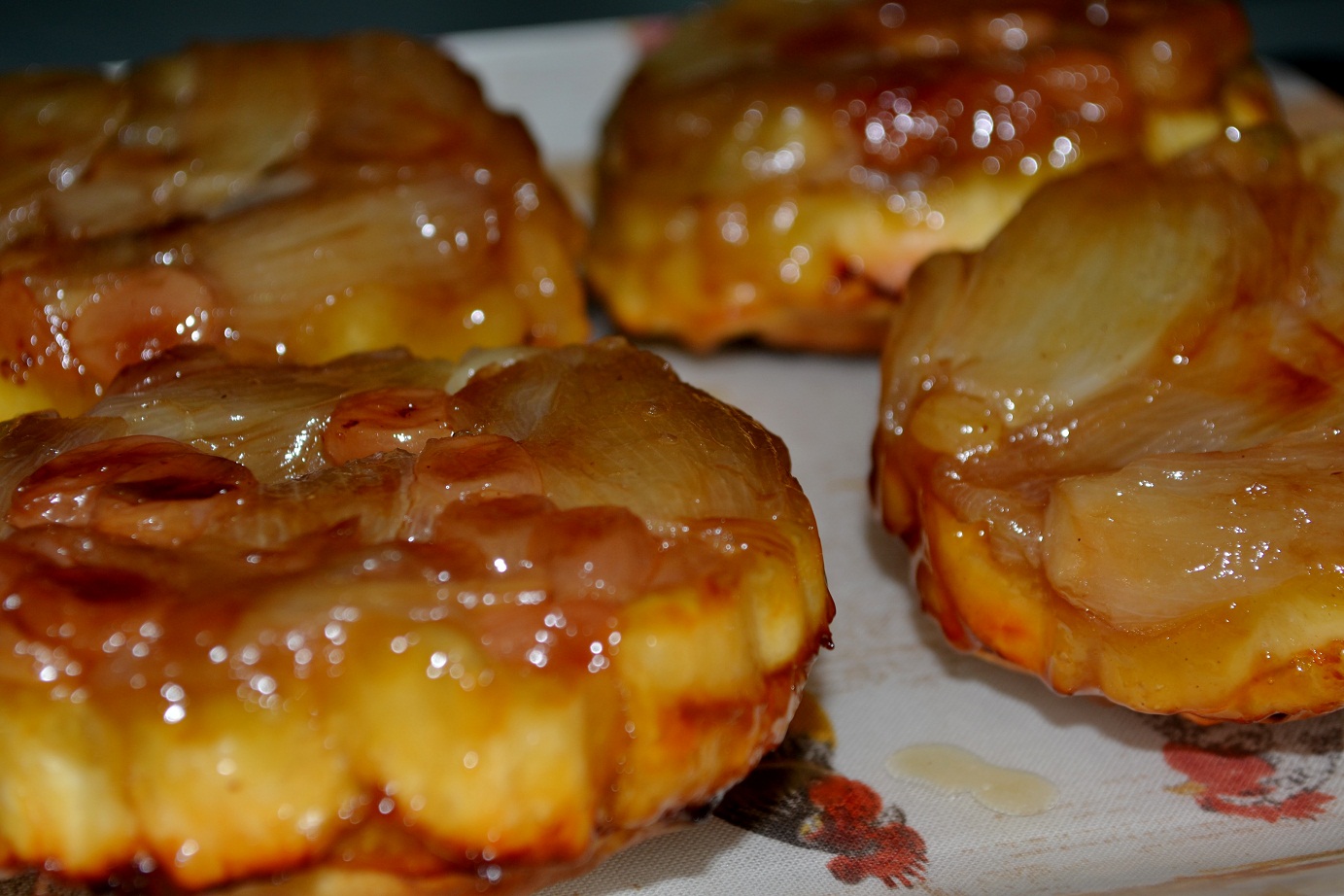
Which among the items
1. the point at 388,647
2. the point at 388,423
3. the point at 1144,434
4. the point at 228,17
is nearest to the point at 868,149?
the point at 1144,434

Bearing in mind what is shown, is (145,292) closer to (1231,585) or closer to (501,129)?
(501,129)

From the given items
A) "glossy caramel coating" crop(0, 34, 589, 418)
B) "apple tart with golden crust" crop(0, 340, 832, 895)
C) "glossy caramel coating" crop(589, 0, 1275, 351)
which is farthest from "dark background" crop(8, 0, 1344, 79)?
"apple tart with golden crust" crop(0, 340, 832, 895)

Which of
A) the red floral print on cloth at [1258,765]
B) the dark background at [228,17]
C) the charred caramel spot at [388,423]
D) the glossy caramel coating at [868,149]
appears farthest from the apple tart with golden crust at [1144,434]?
the dark background at [228,17]

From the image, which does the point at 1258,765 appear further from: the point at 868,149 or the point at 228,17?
the point at 228,17

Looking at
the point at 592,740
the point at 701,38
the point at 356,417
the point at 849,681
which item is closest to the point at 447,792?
the point at 592,740

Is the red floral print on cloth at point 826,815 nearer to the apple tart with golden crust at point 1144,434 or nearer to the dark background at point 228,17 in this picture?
the apple tart with golden crust at point 1144,434

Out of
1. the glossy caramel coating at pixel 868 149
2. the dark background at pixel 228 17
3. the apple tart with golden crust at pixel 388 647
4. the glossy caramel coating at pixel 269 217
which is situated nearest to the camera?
the apple tart with golden crust at pixel 388 647
